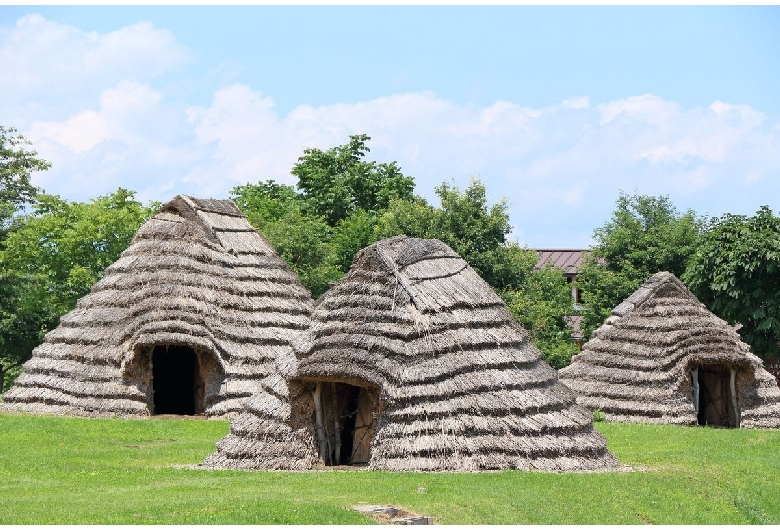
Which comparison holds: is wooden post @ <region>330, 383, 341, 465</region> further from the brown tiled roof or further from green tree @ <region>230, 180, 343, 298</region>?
the brown tiled roof

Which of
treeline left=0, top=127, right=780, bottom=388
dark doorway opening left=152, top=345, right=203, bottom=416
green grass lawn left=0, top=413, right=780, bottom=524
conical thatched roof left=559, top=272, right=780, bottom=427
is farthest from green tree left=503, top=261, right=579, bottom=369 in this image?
green grass lawn left=0, top=413, right=780, bottom=524

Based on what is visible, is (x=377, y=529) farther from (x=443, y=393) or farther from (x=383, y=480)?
(x=443, y=393)

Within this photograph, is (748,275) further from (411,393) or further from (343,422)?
(411,393)

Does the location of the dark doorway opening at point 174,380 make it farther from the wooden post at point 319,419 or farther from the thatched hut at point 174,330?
the wooden post at point 319,419

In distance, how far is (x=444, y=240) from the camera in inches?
2127

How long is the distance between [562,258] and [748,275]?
3646cm

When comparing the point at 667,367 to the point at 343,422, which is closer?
the point at 343,422

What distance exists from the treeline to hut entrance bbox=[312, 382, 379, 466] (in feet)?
76.1

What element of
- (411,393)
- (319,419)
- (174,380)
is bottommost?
(319,419)

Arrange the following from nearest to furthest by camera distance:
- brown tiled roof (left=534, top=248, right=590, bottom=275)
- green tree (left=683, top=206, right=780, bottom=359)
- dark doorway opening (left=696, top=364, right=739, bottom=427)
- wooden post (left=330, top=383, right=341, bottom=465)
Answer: wooden post (left=330, top=383, right=341, bottom=465) → dark doorway opening (left=696, top=364, right=739, bottom=427) → green tree (left=683, top=206, right=780, bottom=359) → brown tiled roof (left=534, top=248, right=590, bottom=275)

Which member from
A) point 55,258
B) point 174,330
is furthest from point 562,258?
point 174,330

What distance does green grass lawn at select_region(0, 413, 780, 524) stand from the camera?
73.6 ft

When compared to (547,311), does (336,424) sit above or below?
below

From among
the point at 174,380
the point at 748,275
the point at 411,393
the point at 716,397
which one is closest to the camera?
the point at 411,393
